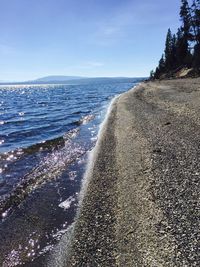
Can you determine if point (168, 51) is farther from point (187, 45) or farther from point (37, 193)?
point (37, 193)

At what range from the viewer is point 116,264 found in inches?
233

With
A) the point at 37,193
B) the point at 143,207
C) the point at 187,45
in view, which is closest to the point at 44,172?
the point at 37,193

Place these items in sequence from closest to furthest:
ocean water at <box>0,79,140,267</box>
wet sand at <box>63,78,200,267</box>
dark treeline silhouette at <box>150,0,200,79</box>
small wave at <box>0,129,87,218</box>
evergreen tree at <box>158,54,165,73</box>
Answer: wet sand at <box>63,78,200,267</box>
ocean water at <box>0,79,140,267</box>
small wave at <box>0,129,87,218</box>
dark treeline silhouette at <box>150,0,200,79</box>
evergreen tree at <box>158,54,165,73</box>

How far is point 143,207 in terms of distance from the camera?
7684 mm

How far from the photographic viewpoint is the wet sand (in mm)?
5941

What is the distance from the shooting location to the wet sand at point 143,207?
5.94 metres

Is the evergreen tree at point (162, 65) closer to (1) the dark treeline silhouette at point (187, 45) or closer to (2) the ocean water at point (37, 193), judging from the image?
(1) the dark treeline silhouette at point (187, 45)

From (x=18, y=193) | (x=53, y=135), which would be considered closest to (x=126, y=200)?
(x=18, y=193)

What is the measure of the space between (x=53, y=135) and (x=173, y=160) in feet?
47.0

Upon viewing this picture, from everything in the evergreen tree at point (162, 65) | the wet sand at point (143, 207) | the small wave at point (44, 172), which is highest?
the evergreen tree at point (162, 65)

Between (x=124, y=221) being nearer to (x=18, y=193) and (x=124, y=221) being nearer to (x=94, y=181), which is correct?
(x=94, y=181)

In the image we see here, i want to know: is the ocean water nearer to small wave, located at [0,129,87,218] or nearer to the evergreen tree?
small wave, located at [0,129,87,218]

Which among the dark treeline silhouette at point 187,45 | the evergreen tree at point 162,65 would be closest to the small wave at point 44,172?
the dark treeline silhouette at point 187,45

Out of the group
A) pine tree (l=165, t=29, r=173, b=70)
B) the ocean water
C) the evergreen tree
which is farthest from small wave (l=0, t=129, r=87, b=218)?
the evergreen tree
